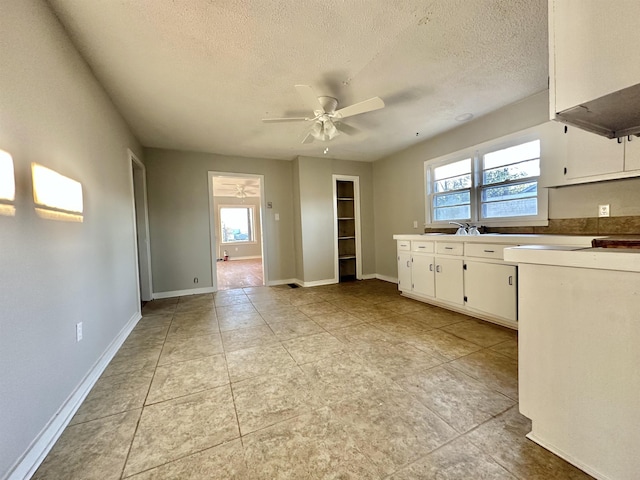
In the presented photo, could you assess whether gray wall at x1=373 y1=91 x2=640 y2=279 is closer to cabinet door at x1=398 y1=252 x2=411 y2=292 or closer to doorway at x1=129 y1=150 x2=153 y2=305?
cabinet door at x1=398 y1=252 x2=411 y2=292

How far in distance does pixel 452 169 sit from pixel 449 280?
1764 mm

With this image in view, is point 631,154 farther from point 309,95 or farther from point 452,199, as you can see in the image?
point 309,95

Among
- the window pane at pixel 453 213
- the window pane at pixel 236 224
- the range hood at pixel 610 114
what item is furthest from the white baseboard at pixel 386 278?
the window pane at pixel 236 224

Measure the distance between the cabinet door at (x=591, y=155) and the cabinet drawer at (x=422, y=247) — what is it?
5.05ft

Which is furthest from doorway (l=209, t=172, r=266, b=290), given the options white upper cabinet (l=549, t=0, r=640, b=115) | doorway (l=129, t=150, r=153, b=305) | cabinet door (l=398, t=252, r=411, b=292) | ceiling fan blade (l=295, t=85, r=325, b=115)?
white upper cabinet (l=549, t=0, r=640, b=115)

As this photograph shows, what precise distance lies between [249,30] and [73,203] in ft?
5.70

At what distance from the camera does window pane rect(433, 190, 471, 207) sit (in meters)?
3.76

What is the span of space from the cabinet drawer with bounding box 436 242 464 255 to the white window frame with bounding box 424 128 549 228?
25.7 inches

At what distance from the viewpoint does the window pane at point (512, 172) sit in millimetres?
2951

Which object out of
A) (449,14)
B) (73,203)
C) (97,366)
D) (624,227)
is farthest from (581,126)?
(97,366)

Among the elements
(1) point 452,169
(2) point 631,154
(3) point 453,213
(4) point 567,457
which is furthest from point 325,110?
(4) point 567,457

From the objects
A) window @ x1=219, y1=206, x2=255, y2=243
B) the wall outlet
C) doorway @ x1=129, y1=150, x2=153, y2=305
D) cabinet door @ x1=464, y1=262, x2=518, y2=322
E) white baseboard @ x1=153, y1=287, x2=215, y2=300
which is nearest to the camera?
the wall outlet

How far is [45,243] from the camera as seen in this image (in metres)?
1.47

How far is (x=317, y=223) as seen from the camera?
5105 millimetres
